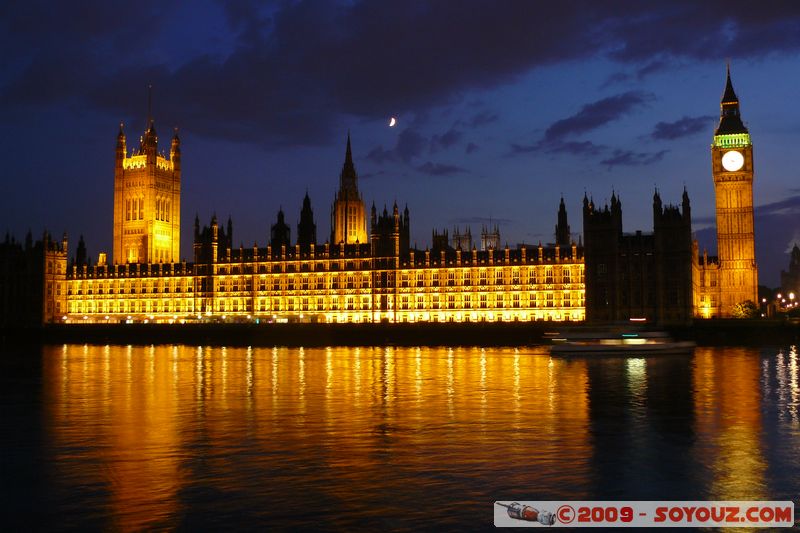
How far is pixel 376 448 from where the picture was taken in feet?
76.3

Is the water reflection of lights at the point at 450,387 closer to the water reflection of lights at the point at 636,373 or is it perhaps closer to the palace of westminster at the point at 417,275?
the water reflection of lights at the point at 636,373

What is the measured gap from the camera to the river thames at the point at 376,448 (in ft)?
56.0

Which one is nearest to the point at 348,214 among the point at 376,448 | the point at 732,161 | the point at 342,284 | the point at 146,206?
the point at 342,284

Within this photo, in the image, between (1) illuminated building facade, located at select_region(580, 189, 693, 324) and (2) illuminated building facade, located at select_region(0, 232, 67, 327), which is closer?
(1) illuminated building facade, located at select_region(580, 189, 693, 324)

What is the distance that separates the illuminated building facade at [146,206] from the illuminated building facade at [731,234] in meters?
99.8

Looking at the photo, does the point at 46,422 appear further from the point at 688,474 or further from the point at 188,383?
the point at 688,474

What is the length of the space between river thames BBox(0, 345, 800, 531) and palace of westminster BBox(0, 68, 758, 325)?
63.3 metres

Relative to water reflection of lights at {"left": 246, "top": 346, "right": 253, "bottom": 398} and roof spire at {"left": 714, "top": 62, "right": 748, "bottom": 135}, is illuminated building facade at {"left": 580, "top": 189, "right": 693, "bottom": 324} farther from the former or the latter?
water reflection of lights at {"left": 246, "top": 346, "right": 253, "bottom": 398}

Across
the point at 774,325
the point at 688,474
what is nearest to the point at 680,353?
the point at 774,325

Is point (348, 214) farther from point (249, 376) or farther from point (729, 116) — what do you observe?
point (249, 376)

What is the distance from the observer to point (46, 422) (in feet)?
96.4

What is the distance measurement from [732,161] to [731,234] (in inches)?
431

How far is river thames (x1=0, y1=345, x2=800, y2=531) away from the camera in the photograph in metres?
17.1

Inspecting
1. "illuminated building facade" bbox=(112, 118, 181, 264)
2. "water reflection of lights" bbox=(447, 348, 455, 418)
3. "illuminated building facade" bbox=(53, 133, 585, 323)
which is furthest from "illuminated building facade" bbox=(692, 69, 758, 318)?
"illuminated building facade" bbox=(112, 118, 181, 264)
